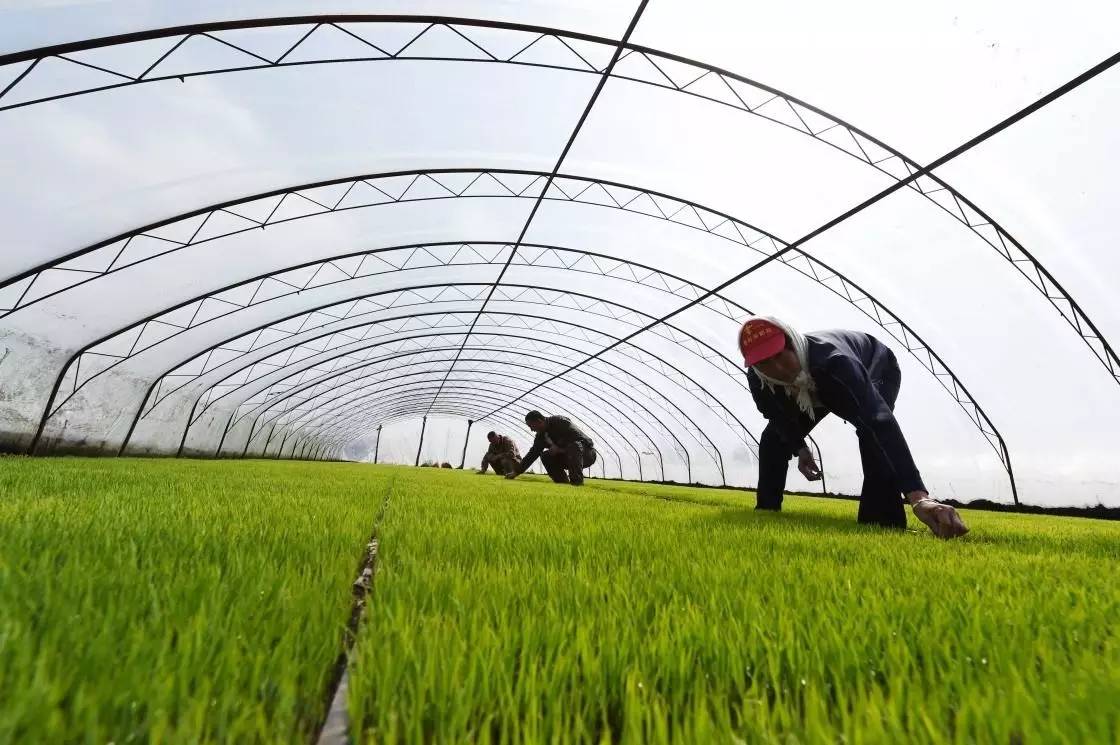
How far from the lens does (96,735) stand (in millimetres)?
637

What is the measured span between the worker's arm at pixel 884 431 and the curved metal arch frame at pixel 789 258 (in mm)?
9259

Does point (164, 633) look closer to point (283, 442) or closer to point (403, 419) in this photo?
point (283, 442)

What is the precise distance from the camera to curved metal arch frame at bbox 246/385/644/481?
34.6 metres

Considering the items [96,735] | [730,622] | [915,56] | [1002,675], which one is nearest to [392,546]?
[730,622]

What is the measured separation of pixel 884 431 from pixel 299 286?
16.1 metres

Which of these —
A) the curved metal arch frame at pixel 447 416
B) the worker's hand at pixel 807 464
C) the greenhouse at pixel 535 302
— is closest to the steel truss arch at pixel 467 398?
the curved metal arch frame at pixel 447 416

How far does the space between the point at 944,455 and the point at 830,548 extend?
1564 cm

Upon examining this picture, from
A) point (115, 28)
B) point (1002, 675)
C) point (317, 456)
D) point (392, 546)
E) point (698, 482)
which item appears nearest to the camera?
point (1002, 675)

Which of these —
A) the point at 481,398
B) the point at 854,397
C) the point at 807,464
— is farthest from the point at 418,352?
the point at 854,397

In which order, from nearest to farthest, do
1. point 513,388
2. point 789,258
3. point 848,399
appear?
point 848,399
point 789,258
point 513,388

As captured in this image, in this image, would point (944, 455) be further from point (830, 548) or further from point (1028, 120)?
point (830, 548)

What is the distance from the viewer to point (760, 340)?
173 inches

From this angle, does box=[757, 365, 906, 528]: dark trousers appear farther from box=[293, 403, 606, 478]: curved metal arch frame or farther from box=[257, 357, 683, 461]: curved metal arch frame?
box=[293, 403, 606, 478]: curved metal arch frame

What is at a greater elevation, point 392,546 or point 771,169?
point 771,169
